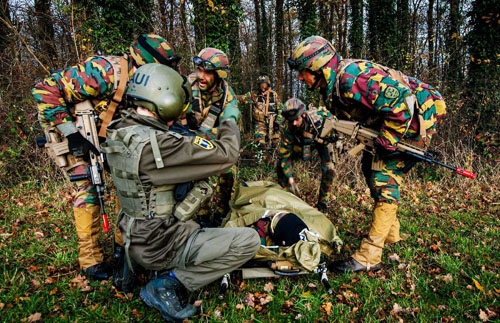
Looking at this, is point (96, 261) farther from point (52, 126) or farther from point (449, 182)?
point (449, 182)

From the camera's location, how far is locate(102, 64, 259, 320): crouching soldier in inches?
84.4

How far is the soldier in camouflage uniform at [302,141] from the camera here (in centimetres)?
481

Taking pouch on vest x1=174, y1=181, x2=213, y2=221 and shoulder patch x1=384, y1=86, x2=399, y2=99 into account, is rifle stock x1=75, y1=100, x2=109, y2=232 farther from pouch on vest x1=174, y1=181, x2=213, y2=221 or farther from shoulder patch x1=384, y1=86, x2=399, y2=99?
shoulder patch x1=384, y1=86, x2=399, y2=99

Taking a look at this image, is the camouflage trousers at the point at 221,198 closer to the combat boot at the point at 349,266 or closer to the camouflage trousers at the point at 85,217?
the camouflage trousers at the point at 85,217

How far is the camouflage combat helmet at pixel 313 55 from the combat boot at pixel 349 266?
7.19 ft

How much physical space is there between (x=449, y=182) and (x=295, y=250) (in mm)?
5071

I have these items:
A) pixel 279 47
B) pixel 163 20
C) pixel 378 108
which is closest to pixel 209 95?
pixel 378 108

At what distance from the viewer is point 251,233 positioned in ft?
8.21

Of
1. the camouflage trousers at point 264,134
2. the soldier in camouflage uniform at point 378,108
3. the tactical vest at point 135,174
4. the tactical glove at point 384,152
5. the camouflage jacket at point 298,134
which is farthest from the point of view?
the camouflage trousers at point 264,134

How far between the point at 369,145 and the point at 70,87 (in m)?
3.34

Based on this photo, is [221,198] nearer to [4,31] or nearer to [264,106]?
[264,106]

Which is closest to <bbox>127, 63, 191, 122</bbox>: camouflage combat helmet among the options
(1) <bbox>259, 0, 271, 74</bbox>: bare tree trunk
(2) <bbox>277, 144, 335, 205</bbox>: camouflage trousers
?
(2) <bbox>277, 144, 335, 205</bbox>: camouflage trousers

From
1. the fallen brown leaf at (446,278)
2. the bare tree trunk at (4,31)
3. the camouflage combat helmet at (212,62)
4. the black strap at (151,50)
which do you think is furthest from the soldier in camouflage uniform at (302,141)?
the bare tree trunk at (4,31)

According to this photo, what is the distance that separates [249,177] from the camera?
6539mm
